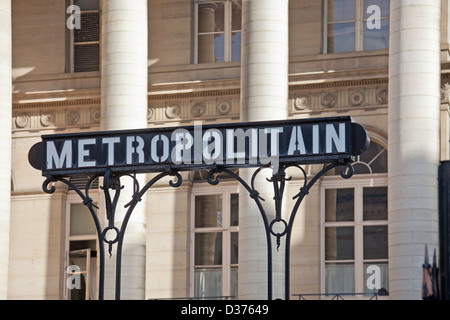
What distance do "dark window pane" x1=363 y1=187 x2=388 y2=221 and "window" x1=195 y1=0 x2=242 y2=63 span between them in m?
5.18

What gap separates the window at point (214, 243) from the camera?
1191 inches

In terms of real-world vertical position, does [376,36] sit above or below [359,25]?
below

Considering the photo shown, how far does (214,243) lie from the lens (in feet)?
100

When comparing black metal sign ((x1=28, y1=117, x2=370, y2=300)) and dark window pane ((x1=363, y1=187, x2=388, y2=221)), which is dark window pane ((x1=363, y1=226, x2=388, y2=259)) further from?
black metal sign ((x1=28, y1=117, x2=370, y2=300))

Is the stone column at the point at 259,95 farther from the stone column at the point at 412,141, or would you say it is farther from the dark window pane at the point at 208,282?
the dark window pane at the point at 208,282

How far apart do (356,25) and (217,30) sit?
3.88m

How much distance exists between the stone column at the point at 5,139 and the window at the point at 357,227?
7783 mm

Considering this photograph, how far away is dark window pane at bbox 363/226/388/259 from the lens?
29027 millimetres

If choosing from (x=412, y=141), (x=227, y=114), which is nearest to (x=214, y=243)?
(x=227, y=114)

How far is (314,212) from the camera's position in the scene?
96.3ft

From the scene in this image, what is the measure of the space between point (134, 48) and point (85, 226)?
612 cm

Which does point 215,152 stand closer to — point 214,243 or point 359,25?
point 214,243
